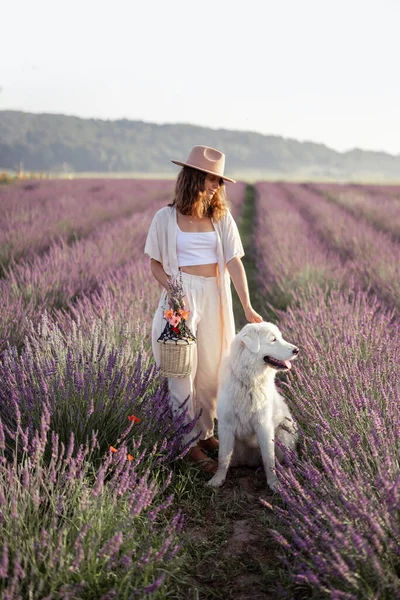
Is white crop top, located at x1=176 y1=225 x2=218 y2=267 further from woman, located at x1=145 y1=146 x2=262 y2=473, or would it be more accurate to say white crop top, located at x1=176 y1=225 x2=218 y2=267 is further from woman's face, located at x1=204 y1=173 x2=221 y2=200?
woman's face, located at x1=204 y1=173 x2=221 y2=200

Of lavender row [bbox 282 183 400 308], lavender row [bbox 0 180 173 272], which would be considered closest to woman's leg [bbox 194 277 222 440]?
lavender row [bbox 282 183 400 308]

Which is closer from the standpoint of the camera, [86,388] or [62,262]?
[86,388]

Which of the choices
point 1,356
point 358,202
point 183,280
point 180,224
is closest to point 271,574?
point 183,280

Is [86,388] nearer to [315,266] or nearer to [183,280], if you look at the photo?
[183,280]

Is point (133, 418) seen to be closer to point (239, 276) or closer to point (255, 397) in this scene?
point (255, 397)

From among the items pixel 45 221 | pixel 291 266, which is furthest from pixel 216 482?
pixel 45 221

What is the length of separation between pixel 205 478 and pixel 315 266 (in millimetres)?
4248

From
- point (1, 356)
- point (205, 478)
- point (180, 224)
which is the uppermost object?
point (180, 224)

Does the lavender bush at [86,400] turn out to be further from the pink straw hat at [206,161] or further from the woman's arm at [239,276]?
the pink straw hat at [206,161]

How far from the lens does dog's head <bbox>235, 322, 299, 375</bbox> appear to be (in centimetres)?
266

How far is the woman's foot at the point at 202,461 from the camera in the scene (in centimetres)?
310

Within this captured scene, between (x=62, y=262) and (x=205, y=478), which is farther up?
(x=62, y=262)

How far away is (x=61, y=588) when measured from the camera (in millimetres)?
1684

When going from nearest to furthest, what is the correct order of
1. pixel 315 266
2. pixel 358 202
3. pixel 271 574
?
pixel 271 574 → pixel 315 266 → pixel 358 202
